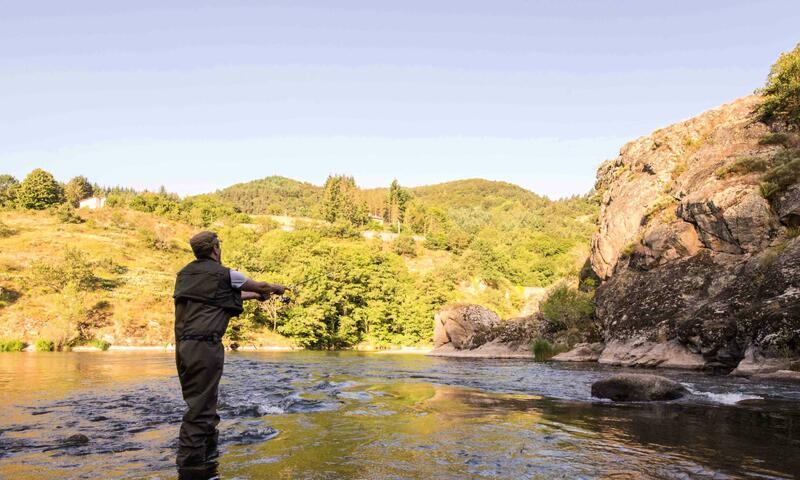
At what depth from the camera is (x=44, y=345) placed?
45.2m

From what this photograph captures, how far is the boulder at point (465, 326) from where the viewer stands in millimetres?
46250

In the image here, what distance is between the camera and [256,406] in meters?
11.2

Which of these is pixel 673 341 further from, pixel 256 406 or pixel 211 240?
pixel 211 240

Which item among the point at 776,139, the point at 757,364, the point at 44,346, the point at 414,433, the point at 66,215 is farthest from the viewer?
the point at 66,215

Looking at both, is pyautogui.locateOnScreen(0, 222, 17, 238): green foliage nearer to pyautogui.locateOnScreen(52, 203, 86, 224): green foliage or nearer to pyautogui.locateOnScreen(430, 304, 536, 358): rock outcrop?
pyautogui.locateOnScreen(52, 203, 86, 224): green foliage

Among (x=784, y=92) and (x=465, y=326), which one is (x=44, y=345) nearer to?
(x=465, y=326)

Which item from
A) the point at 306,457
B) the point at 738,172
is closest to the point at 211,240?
the point at 306,457

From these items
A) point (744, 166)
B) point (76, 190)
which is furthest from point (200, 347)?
point (76, 190)

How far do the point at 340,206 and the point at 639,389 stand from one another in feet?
477

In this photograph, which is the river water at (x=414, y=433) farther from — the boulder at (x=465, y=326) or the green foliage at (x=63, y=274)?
the green foliage at (x=63, y=274)

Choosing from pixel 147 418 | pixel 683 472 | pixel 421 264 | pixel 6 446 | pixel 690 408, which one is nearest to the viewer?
pixel 683 472

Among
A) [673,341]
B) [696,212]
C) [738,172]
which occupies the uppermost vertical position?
[738,172]

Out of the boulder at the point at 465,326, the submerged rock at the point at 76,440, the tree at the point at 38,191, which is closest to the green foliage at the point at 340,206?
the tree at the point at 38,191

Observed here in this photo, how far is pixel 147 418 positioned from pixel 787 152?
32.1 meters
